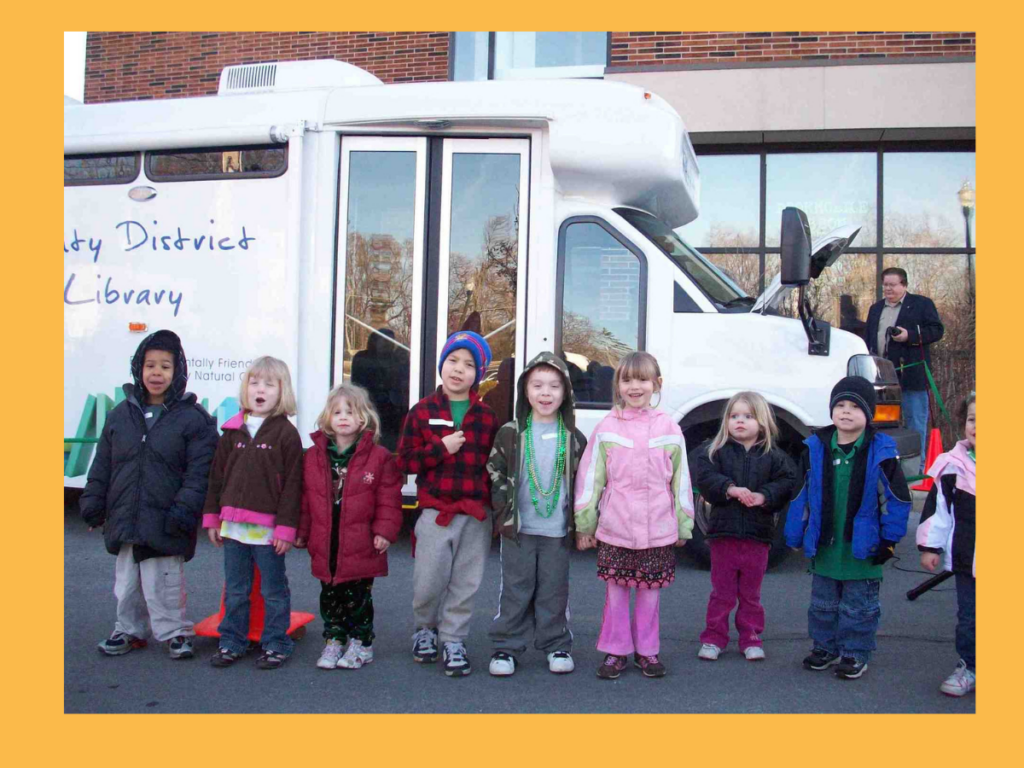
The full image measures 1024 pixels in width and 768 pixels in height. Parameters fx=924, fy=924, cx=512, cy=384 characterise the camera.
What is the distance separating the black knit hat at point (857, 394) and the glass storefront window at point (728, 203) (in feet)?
25.0

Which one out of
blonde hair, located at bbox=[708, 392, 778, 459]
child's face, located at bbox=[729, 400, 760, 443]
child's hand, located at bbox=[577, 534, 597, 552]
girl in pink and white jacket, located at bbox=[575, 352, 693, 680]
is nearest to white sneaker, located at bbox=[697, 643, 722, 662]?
girl in pink and white jacket, located at bbox=[575, 352, 693, 680]

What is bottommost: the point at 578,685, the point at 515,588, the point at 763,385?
the point at 578,685

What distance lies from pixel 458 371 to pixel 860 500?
185 centimetres

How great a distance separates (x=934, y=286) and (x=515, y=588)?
884 cm

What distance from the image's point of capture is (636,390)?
407 cm

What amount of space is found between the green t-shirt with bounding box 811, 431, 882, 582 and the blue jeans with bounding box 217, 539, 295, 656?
7.88 feet

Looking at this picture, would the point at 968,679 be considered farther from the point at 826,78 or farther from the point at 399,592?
the point at 826,78

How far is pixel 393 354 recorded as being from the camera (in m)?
→ 6.15

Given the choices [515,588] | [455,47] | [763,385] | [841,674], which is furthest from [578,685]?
[455,47]

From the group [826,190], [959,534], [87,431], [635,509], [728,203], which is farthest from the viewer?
[728,203]

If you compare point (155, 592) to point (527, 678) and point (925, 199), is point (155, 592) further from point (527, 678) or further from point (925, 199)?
point (925, 199)

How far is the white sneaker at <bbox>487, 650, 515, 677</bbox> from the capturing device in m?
4.03

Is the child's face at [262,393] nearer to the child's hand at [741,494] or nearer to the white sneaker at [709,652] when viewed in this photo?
the child's hand at [741,494]

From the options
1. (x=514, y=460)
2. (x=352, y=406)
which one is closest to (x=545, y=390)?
(x=514, y=460)
